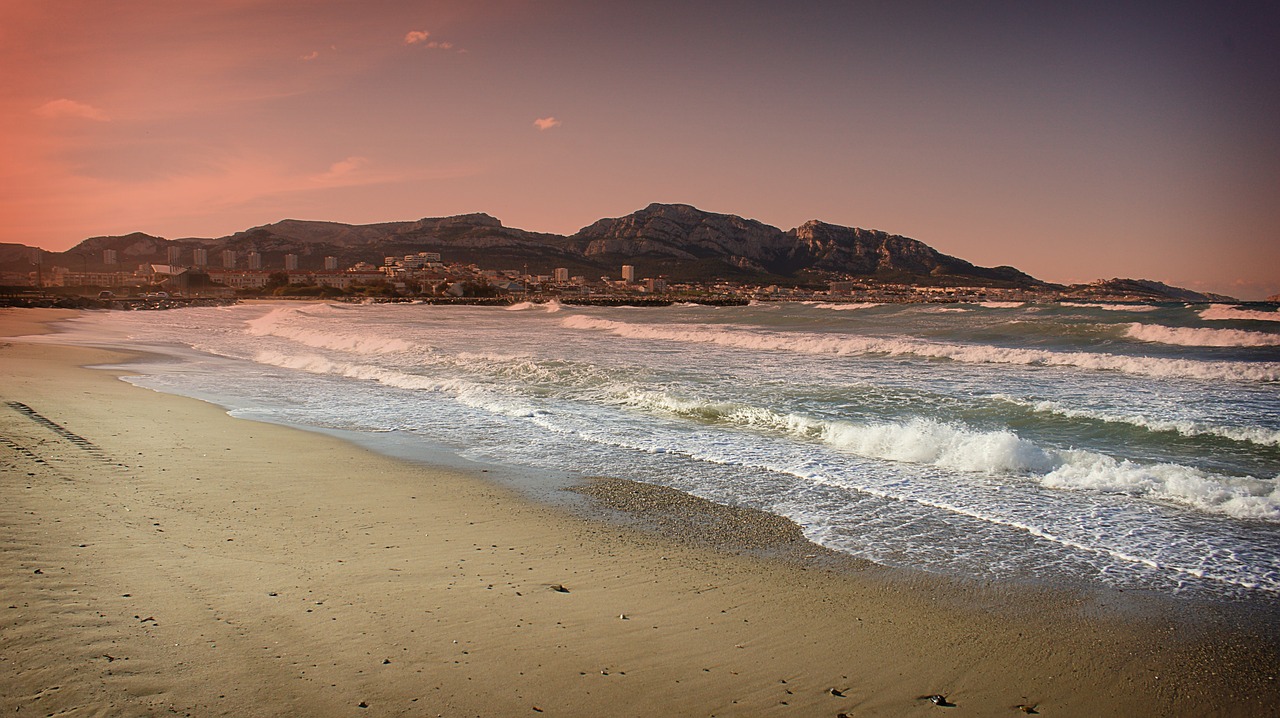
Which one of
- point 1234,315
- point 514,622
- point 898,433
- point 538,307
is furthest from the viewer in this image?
point 538,307

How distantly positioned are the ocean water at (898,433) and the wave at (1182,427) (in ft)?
0.20

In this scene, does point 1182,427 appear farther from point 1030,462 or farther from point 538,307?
point 538,307

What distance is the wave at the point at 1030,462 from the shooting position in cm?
707

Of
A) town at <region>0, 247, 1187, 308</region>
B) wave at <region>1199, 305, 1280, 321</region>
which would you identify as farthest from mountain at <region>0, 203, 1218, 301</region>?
wave at <region>1199, 305, 1280, 321</region>

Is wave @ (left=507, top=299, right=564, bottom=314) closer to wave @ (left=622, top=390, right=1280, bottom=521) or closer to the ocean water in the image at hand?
the ocean water

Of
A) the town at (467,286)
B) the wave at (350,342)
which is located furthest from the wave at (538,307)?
the wave at (350,342)

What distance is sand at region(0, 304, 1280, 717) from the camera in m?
3.18

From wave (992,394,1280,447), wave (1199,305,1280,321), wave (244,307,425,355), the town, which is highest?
the town

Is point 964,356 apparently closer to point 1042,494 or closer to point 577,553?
point 1042,494

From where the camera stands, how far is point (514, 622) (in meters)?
3.95

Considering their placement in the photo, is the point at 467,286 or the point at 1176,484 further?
the point at 467,286

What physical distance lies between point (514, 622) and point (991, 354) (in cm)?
2188

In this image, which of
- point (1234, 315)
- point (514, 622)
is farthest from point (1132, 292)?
point (514, 622)

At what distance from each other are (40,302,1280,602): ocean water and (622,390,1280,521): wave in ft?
0.10
